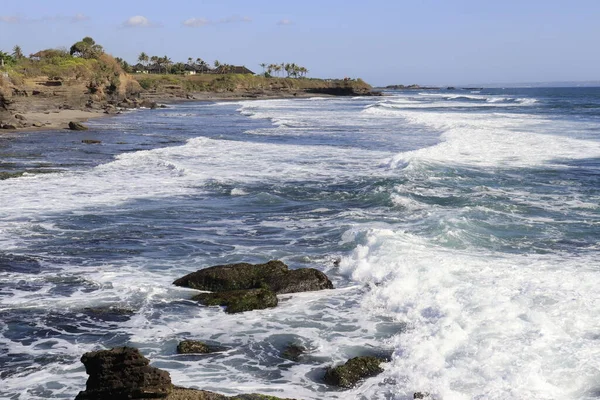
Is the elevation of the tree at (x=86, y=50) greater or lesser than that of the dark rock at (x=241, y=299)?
greater

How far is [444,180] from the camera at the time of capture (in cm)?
2330

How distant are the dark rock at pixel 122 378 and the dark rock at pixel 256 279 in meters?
5.18

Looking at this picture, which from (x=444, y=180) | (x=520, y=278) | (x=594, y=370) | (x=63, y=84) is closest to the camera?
(x=594, y=370)

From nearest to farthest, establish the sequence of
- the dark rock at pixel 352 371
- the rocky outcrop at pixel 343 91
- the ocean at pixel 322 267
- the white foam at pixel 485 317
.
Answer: the white foam at pixel 485 317 < the dark rock at pixel 352 371 < the ocean at pixel 322 267 < the rocky outcrop at pixel 343 91

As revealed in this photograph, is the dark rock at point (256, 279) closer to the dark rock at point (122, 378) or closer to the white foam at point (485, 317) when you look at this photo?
the white foam at point (485, 317)

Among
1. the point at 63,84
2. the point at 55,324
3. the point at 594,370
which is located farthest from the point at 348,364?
the point at 63,84

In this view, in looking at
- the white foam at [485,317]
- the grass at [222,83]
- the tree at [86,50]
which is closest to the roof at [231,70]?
the grass at [222,83]

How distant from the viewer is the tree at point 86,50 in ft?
300

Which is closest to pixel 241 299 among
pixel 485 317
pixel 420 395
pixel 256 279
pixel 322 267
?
pixel 256 279

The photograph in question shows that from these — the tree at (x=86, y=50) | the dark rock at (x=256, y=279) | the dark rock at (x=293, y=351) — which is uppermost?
the tree at (x=86, y=50)

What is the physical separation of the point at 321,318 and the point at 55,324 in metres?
3.93

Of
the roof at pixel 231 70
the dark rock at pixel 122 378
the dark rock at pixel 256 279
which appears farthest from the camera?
the roof at pixel 231 70

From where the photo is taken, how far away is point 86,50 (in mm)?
92500

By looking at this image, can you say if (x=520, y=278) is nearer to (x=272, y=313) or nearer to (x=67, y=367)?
(x=272, y=313)
